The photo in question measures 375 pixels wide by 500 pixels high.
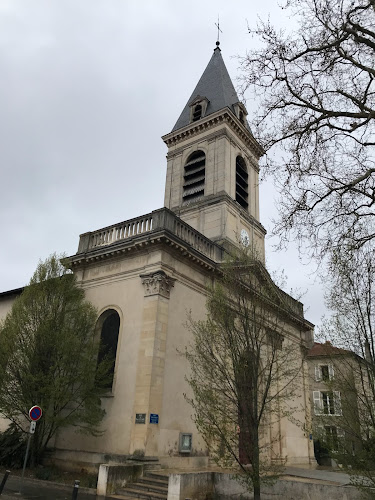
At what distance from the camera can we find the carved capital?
16.1m

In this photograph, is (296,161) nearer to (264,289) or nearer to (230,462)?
(264,289)

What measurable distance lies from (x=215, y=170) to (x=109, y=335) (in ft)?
40.9

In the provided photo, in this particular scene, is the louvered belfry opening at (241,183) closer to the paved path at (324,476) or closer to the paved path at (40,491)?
the paved path at (324,476)

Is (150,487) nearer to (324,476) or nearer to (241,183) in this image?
(324,476)

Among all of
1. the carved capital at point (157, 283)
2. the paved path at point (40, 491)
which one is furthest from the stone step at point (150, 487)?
the carved capital at point (157, 283)

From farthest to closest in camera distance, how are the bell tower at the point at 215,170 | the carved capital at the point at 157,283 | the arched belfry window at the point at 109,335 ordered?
the bell tower at the point at 215,170
the arched belfry window at the point at 109,335
the carved capital at the point at 157,283

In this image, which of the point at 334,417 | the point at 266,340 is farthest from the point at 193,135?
the point at 334,417

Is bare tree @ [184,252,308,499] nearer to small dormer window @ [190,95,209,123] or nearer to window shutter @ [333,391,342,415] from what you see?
window shutter @ [333,391,342,415]

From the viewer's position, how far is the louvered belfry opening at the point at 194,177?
1025 inches

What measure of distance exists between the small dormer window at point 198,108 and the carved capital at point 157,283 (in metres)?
15.7

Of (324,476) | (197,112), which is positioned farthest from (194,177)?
(324,476)

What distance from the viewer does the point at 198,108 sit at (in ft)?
96.1

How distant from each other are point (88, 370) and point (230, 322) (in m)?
6.53

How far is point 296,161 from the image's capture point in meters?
8.98
